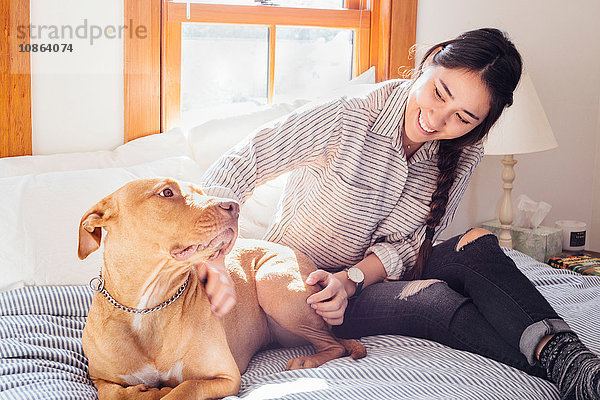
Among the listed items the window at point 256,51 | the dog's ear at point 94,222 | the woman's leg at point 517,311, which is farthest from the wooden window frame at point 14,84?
the woman's leg at point 517,311

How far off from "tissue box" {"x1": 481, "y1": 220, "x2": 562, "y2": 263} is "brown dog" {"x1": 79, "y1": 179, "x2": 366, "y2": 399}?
1.88 m

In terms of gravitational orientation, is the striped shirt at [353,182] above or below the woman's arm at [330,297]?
above

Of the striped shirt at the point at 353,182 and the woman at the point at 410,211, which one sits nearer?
the woman at the point at 410,211

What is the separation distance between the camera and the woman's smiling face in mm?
1676

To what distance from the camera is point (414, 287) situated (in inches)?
66.9

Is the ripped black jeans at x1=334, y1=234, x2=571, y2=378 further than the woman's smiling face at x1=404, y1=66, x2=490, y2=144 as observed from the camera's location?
No

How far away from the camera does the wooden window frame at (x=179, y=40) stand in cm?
240

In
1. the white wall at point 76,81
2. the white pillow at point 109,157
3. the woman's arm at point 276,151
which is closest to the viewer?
the woman's arm at point 276,151

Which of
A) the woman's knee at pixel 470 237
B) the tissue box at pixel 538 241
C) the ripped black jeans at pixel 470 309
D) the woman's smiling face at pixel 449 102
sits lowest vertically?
the tissue box at pixel 538 241

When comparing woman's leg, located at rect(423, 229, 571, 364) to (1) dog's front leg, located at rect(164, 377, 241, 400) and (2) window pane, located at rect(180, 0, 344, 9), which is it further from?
(2) window pane, located at rect(180, 0, 344, 9)

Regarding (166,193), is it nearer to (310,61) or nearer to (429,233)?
(429,233)

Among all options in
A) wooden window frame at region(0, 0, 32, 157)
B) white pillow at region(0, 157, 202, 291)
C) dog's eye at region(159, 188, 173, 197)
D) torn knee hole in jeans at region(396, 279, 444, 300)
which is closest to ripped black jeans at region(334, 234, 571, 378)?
torn knee hole in jeans at region(396, 279, 444, 300)

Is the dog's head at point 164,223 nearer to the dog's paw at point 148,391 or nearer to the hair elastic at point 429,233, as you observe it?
the dog's paw at point 148,391

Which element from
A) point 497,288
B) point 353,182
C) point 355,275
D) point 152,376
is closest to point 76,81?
point 353,182
